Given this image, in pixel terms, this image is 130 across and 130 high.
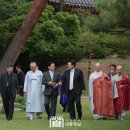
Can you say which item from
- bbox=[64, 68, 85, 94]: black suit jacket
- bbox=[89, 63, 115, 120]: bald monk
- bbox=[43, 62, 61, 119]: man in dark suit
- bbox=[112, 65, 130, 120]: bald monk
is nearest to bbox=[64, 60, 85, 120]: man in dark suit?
bbox=[64, 68, 85, 94]: black suit jacket

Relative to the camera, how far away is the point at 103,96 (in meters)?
17.1

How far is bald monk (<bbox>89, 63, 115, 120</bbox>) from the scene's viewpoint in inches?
670

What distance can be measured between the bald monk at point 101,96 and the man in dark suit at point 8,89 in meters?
2.54

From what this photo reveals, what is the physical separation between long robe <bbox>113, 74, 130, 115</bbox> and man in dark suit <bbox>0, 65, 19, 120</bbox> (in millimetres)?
3272

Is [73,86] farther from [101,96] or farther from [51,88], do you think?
[101,96]

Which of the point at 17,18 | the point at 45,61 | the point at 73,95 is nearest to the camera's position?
the point at 73,95

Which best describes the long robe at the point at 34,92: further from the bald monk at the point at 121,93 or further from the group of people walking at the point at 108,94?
the bald monk at the point at 121,93

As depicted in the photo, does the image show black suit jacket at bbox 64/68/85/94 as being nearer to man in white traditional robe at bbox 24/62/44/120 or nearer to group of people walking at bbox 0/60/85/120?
group of people walking at bbox 0/60/85/120

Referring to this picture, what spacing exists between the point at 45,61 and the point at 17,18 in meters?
4.64

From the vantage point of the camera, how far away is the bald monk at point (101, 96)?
1702 cm

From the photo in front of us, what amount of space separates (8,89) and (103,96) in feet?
9.82

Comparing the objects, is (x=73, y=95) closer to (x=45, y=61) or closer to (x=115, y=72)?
(x=115, y=72)

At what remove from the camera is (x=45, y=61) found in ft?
115

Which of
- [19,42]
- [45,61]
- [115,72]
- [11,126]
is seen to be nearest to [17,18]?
[45,61]
